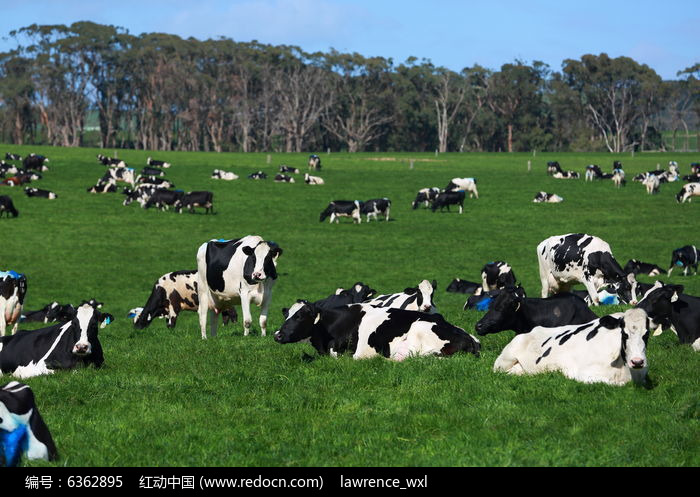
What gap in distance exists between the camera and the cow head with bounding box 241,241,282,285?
18.1m

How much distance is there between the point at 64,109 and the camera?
410 ft

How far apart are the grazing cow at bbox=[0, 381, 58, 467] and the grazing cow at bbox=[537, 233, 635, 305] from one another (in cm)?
1597

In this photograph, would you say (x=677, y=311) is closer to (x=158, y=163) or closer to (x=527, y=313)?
(x=527, y=313)

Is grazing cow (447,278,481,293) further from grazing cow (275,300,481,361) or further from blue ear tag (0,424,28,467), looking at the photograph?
blue ear tag (0,424,28,467)

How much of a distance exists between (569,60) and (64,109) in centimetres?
7116

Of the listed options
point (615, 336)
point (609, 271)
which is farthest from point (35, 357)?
point (609, 271)

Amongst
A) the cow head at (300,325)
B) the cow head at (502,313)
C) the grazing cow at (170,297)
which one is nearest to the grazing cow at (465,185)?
the grazing cow at (170,297)

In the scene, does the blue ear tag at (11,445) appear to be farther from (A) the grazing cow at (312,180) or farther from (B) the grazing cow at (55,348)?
(A) the grazing cow at (312,180)

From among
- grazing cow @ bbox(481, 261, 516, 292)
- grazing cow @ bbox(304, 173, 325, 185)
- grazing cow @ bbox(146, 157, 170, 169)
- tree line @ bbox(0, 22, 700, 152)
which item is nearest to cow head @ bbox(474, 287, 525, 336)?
grazing cow @ bbox(481, 261, 516, 292)

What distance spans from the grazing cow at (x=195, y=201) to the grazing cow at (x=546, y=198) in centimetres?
1964

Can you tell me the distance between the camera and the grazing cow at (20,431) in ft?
26.8

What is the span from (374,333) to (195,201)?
1557 inches

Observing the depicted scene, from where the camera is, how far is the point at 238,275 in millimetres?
18844
